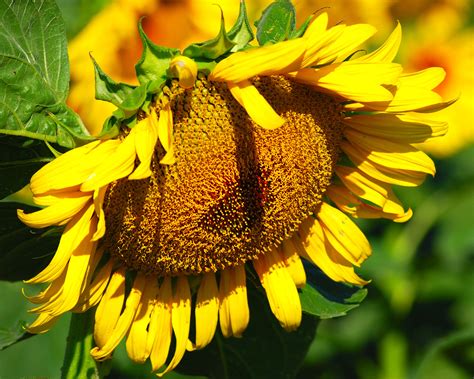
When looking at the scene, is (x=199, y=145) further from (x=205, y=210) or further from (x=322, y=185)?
(x=322, y=185)

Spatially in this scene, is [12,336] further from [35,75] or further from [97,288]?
[35,75]

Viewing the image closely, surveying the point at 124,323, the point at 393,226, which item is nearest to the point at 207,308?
the point at 124,323

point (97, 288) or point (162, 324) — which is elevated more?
point (97, 288)

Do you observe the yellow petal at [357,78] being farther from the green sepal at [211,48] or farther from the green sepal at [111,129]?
the green sepal at [111,129]

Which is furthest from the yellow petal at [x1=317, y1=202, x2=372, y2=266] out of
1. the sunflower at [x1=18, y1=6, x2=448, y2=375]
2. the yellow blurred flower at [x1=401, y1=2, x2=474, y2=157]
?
the yellow blurred flower at [x1=401, y1=2, x2=474, y2=157]

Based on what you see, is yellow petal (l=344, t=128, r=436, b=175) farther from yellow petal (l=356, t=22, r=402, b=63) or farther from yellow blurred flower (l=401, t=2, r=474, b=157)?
yellow blurred flower (l=401, t=2, r=474, b=157)

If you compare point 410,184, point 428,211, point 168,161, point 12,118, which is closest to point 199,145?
point 168,161

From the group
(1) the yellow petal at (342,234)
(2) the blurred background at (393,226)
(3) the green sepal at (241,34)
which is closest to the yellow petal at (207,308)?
(1) the yellow petal at (342,234)
